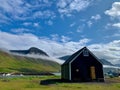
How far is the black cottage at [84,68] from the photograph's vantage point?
190ft

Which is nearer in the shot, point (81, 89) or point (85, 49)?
point (81, 89)

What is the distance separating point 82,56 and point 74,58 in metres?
2.00

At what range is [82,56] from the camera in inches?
2306

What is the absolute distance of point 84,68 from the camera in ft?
191

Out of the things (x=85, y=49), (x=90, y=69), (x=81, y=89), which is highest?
(x=85, y=49)

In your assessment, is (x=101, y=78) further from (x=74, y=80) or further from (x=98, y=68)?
(x=74, y=80)

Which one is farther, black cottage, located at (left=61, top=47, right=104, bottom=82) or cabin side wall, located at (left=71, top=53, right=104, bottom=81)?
cabin side wall, located at (left=71, top=53, right=104, bottom=81)

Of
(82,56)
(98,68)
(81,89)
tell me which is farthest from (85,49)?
(81,89)

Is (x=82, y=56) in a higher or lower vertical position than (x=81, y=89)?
higher

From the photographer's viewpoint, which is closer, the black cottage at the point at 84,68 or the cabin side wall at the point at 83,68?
the black cottage at the point at 84,68

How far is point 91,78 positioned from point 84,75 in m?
1.78

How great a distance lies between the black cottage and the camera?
57.9 meters

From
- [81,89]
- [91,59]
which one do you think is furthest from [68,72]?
[81,89]

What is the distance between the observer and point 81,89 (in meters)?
35.0
